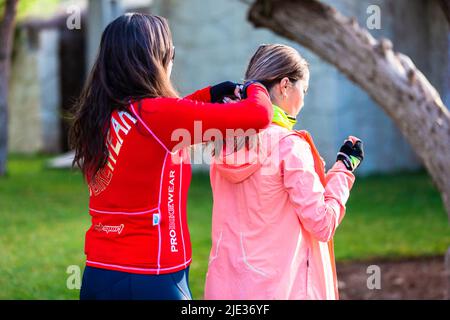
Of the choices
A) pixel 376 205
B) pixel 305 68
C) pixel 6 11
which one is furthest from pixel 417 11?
pixel 305 68

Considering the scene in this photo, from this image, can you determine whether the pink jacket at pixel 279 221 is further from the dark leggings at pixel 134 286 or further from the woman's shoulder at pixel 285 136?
the dark leggings at pixel 134 286

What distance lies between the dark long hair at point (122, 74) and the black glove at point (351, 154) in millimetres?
671

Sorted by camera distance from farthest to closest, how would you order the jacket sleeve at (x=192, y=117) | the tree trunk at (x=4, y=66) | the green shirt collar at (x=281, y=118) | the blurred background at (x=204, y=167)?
the tree trunk at (x=4, y=66) → the blurred background at (x=204, y=167) → the green shirt collar at (x=281, y=118) → the jacket sleeve at (x=192, y=117)

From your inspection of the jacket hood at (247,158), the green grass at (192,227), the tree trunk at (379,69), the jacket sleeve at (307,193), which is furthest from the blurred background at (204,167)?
the jacket sleeve at (307,193)

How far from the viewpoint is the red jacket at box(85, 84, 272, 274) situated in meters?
2.47

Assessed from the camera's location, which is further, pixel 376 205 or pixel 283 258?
pixel 376 205

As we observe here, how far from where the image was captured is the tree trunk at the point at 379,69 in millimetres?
4617

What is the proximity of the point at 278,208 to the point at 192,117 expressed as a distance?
1.55 feet

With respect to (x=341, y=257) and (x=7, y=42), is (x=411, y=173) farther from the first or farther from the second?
(x=7, y=42)

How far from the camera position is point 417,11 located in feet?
39.5

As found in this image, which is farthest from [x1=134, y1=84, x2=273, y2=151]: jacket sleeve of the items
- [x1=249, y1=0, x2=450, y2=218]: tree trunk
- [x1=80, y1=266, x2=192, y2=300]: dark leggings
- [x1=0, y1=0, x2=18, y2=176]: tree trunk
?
[x1=0, y1=0, x2=18, y2=176]: tree trunk

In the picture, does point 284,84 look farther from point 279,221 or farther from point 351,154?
point 279,221

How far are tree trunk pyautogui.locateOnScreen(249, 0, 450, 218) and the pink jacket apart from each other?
2023 millimetres

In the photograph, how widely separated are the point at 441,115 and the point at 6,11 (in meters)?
7.36
